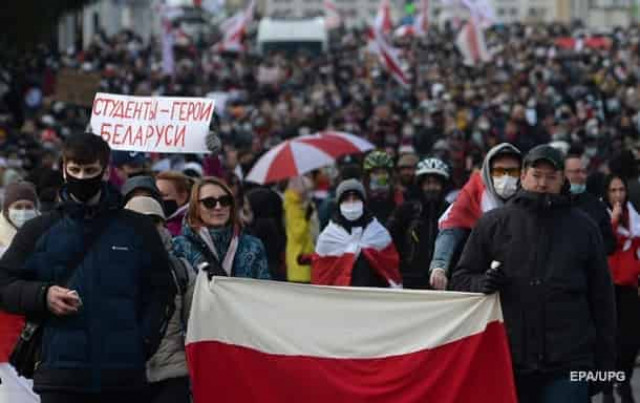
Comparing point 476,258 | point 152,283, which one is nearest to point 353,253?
point 476,258

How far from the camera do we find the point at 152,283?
27.3ft

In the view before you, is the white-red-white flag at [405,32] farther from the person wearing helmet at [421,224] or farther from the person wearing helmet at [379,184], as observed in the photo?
the person wearing helmet at [421,224]

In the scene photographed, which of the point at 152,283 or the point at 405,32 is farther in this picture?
the point at 405,32

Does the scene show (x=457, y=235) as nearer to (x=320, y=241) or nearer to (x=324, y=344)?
(x=324, y=344)

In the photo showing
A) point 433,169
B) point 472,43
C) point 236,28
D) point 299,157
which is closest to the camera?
point 433,169

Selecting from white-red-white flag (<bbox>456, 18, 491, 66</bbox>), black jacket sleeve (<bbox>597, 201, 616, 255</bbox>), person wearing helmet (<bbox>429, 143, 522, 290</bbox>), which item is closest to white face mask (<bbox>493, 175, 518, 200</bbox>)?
person wearing helmet (<bbox>429, 143, 522, 290</bbox>)

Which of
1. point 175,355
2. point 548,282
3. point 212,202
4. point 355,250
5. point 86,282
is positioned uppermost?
point 212,202

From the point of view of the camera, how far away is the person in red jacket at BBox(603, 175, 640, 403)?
12.8 metres

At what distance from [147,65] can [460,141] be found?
104 feet

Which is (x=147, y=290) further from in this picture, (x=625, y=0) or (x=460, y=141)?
(x=625, y=0)

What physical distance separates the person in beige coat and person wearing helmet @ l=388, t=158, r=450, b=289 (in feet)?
15.0

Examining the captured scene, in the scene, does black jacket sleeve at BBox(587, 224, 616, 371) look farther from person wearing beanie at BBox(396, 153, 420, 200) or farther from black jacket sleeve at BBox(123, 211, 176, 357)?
person wearing beanie at BBox(396, 153, 420, 200)

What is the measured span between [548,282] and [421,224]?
15.4ft

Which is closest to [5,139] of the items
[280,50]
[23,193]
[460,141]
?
[460,141]
